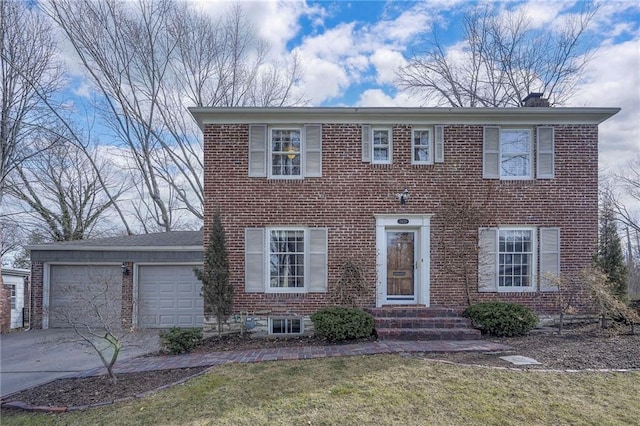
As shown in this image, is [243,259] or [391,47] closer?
[243,259]

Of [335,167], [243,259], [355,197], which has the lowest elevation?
[243,259]

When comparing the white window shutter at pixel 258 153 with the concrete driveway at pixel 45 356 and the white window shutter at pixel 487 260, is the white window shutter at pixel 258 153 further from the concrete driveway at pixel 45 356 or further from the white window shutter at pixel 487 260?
the white window shutter at pixel 487 260

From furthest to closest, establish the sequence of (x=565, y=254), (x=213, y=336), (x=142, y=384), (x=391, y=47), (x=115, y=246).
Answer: (x=391, y=47) < (x=115, y=246) < (x=565, y=254) < (x=213, y=336) < (x=142, y=384)

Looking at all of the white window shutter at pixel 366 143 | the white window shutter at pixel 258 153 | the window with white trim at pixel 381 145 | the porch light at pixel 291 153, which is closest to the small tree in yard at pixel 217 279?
the white window shutter at pixel 258 153

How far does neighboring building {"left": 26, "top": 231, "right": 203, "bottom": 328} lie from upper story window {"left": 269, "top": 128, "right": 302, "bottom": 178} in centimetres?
395

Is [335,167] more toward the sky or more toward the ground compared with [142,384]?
more toward the sky

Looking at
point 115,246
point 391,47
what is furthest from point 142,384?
point 391,47

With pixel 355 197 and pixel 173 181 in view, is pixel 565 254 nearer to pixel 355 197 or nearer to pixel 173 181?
pixel 355 197

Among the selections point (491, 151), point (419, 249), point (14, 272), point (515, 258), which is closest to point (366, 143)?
point (419, 249)

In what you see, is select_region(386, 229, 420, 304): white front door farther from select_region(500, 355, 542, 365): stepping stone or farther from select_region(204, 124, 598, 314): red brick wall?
select_region(500, 355, 542, 365): stepping stone

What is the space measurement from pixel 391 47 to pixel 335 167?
7.58 m

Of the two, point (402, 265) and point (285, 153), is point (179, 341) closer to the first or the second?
point (285, 153)

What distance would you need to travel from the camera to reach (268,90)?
59.6 feet

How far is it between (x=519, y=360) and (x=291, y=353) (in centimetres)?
399
